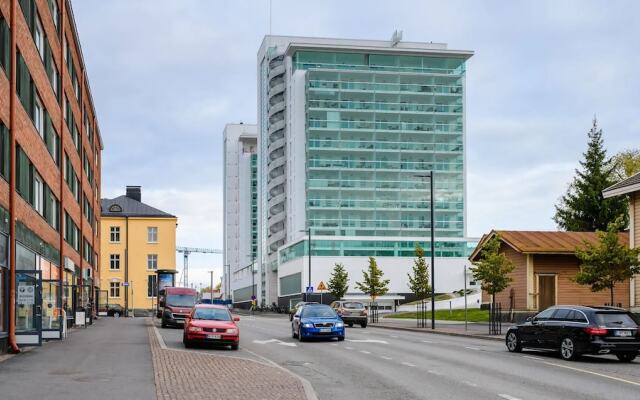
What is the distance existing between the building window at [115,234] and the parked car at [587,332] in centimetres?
7192

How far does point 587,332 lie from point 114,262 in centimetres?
7410

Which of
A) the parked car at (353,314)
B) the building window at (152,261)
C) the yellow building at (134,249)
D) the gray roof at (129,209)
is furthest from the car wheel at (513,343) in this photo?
the gray roof at (129,209)

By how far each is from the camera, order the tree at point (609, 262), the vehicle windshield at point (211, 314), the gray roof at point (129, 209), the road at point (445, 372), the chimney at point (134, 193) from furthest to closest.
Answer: the chimney at point (134, 193), the gray roof at point (129, 209), the tree at point (609, 262), the vehicle windshield at point (211, 314), the road at point (445, 372)

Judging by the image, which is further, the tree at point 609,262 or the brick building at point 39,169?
the tree at point 609,262

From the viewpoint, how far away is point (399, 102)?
109 metres

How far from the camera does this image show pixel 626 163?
261 feet

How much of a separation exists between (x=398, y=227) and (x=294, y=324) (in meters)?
73.9

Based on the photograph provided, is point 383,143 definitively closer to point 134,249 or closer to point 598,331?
point 134,249

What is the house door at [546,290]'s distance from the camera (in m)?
46.9

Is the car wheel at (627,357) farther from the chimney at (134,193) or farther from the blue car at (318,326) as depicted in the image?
the chimney at (134,193)

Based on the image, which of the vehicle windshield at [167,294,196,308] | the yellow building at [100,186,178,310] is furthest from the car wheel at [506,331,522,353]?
the yellow building at [100,186,178,310]

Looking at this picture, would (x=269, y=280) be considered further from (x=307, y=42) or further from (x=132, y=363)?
(x=132, y=363)

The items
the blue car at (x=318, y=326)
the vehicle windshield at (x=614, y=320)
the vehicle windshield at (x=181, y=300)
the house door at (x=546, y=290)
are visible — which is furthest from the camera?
the house door at (x=546, y=290)

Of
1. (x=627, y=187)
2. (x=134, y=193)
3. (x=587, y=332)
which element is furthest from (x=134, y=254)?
(x=587, y=332)
